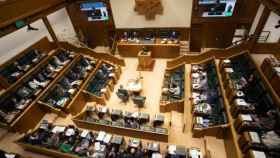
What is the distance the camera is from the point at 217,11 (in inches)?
250

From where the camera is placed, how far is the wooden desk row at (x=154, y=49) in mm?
6973

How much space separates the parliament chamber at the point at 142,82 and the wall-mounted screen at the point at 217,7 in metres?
0.04

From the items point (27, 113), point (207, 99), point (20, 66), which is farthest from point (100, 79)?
point (207, 99)

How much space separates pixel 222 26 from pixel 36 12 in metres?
7.09

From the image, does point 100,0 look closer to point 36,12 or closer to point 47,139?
point 36,12

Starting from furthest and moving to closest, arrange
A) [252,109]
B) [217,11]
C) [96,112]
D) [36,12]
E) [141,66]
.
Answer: [141,66] < [217,11] < [36,12] < [96,112] < [252,109]

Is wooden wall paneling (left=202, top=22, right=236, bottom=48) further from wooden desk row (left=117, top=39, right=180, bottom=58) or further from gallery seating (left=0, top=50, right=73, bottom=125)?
gallery seating (left=0, top=50, right=73, bottom=125)

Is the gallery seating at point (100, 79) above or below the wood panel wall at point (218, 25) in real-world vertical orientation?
below

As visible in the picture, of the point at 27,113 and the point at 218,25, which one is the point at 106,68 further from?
the point at 218,25

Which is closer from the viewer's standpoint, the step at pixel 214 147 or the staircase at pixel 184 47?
the step at pixel 214 147

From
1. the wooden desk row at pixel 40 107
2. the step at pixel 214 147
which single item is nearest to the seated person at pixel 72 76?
the wooden desk row at pixel 40 107

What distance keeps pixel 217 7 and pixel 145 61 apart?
344 centimetres

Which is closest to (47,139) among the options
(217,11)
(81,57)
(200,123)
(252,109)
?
(81,57)

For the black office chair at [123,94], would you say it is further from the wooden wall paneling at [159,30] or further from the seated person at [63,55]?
the wooden wall paneling at [159,30]
